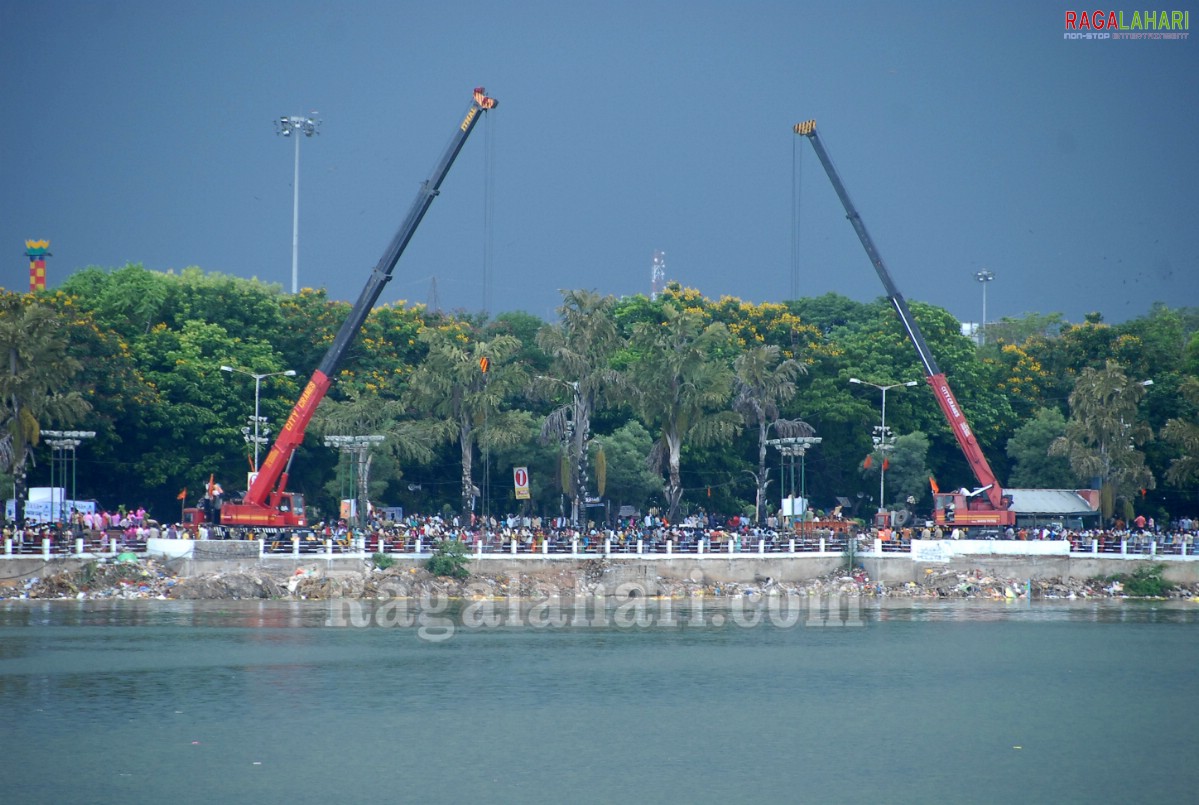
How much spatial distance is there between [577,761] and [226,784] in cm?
712

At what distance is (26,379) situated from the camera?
53.3m

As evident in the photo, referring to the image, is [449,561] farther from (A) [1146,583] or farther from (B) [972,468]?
(A) [1146,583]

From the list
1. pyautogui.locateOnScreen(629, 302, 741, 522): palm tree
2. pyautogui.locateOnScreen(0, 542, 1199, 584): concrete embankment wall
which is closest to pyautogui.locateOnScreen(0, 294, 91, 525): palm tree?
pyautogui.locateOnScreen(0, 542, 1199, 584): concrete embankment wall

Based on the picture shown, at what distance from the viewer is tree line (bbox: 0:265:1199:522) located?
63.7 m

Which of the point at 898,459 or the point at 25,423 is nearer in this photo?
the point at 25,423

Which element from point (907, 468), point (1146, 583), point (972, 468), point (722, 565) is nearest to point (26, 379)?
point (722, 565)

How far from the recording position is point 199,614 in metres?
48.8

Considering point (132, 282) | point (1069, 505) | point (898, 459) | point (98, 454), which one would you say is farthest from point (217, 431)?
point (1069, 505)

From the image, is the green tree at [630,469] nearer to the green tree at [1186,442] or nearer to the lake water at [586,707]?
the lake water at [586,707]

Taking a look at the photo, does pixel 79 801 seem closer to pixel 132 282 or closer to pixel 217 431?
pixel 217 431

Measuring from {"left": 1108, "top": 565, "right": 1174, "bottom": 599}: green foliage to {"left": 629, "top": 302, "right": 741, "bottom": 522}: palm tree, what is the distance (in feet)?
63.5

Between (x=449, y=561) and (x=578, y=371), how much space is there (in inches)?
508

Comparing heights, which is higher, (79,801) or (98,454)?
(98,454)

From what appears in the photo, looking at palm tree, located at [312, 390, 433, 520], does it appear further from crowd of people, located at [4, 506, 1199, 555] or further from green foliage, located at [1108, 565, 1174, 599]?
green foliage, located at [1108, 565, 1174, 599]
